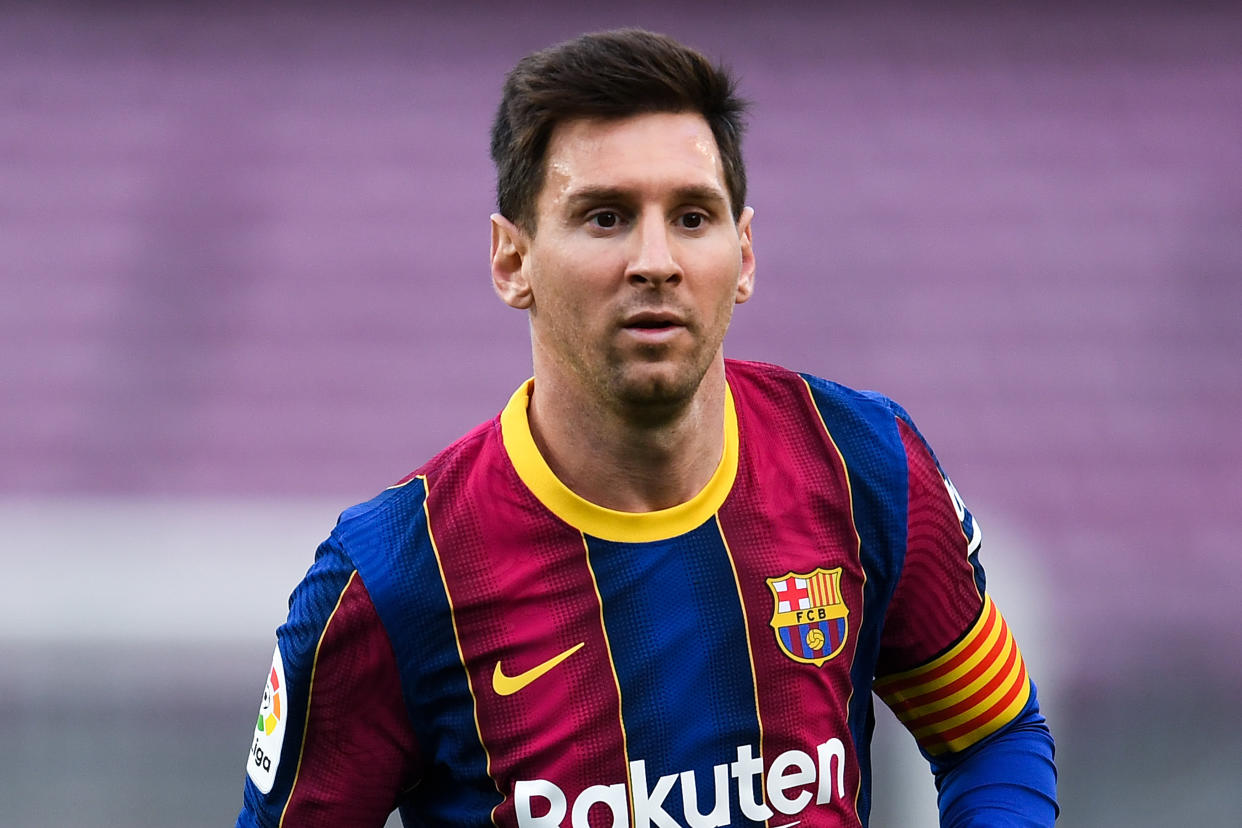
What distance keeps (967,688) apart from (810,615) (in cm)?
34

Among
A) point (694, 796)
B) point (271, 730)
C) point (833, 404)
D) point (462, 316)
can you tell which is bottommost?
point (694, 796)

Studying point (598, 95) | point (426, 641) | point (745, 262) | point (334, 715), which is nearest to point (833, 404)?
point (745, 262)

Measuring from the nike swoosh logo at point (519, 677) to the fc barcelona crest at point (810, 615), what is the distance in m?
0.29

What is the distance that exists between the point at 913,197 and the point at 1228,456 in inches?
66.8

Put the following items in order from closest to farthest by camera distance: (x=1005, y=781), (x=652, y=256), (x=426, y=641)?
(x=652, y=256), (x=426, y=641), (x=1005, y=781)

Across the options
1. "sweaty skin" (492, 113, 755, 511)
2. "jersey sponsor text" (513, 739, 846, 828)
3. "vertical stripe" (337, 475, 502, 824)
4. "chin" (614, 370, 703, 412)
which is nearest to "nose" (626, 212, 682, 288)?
"sweaty skin" (492, 113, 755, 511)

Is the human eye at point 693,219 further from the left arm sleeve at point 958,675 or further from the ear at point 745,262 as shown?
the left arm sleeve at point 958,675

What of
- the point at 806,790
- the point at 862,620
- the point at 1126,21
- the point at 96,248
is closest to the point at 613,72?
the point at 862,620

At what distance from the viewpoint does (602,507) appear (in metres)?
1.99

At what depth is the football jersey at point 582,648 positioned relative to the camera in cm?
194

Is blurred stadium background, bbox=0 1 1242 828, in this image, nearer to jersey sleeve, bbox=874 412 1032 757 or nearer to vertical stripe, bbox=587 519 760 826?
jersey sleeve, bbox=874 412 1032 757

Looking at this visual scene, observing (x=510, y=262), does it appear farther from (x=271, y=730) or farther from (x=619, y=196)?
(x=271, y=730)

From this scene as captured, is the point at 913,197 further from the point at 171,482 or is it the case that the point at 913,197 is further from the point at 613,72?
the point at 613,72

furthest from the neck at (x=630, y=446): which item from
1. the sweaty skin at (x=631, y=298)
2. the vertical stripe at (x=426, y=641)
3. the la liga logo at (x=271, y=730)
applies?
the la liga logo at (x=271, y=730)
